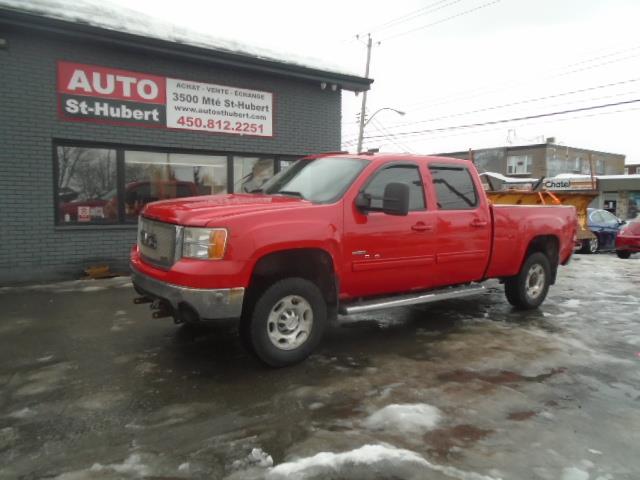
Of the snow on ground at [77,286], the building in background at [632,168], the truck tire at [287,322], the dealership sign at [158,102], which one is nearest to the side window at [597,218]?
the dealership sign at [158,102]

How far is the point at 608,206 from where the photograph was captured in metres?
34.0

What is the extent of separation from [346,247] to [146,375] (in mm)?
2077

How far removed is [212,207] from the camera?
4285 mm

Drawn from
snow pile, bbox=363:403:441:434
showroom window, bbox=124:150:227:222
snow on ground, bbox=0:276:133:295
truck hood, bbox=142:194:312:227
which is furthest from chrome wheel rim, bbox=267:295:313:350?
showroom window, bbox=124:150:227:222

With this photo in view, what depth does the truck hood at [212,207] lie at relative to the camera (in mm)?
4035

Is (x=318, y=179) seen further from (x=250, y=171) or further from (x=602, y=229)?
(x=602, y=229)

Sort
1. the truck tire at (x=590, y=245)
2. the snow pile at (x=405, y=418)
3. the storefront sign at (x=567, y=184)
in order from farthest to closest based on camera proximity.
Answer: the storefront sign at (x=567, y=184)
the truck tire at (x=590, y=245)
the snow pile at (x=405, y=418)

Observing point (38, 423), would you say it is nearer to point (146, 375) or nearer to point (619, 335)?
point (146, 375)

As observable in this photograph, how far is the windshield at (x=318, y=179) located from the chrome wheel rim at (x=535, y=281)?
325 cm

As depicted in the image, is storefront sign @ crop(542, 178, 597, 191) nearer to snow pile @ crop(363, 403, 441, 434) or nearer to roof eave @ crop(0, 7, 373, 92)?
roof eave @ crop(0, 7, 373, 92)

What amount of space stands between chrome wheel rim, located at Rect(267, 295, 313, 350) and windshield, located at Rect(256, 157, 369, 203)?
3.32 feet

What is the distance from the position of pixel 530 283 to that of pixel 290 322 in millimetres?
4027

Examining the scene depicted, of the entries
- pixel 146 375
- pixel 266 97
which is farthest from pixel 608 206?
pixel 146 375

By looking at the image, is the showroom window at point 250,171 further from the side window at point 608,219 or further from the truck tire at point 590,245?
the side window at point 608,219
